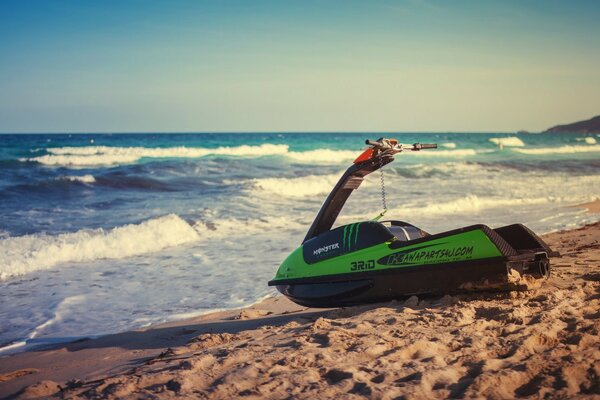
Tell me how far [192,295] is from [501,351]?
464cm

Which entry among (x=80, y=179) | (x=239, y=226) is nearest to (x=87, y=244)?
(x=239, y=226)

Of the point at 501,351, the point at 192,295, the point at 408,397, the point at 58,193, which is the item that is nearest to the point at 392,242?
the point at 501,351

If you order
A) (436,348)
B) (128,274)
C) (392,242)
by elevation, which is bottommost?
(128,274)

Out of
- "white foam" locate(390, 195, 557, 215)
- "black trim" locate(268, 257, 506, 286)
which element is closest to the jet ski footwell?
"black trim" locate(268, 257, 506, 286)

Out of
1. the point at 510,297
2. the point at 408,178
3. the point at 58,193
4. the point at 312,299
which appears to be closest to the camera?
the point at 510,297

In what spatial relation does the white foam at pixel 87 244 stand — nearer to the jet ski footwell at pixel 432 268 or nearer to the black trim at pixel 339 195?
the black trim at pixel 339 195

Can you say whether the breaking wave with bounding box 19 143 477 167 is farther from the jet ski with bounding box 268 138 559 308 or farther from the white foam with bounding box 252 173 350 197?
the jet ski with bounding box 268 138 559 308

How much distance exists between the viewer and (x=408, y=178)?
85.9 ft

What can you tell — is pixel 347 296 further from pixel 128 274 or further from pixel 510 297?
pixel 128 274

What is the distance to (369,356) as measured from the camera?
12.7ft

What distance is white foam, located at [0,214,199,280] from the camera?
934cm

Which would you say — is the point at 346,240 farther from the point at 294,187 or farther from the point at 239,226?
the point at 294,187

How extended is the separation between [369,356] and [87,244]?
7.87 meters

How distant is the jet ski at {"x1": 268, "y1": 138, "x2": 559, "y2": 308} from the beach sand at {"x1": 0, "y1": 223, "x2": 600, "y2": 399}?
0.58 feet
